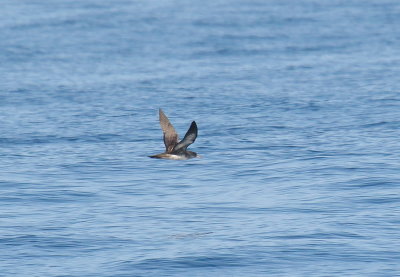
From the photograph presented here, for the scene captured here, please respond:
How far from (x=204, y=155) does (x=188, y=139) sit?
247 inches

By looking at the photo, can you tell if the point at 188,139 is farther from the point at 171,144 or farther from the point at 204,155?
the point at 204,155

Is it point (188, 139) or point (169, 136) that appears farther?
point (169, 136)

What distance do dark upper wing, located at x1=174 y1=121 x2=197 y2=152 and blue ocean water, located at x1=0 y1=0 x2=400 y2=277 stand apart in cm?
146

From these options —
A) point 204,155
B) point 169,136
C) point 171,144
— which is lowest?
point 204,155

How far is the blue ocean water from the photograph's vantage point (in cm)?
1873

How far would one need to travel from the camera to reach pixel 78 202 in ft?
73.2

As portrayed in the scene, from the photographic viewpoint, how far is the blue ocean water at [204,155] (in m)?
18.7

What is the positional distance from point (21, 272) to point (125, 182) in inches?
263

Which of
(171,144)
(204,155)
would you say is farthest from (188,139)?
(204,155)

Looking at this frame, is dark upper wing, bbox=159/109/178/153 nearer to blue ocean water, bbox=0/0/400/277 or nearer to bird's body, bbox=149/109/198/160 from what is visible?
bird's body, bbox=149/109/198/160

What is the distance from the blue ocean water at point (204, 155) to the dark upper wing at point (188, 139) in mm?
1462

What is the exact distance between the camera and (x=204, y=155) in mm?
26781

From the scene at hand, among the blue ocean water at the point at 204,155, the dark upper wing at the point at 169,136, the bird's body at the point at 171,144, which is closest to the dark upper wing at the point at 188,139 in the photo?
the bird's body at the point at 171,144

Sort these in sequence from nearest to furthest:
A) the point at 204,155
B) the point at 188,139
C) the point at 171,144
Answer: the point at 188,139 < the point at 171,144 < the point at 204,155
